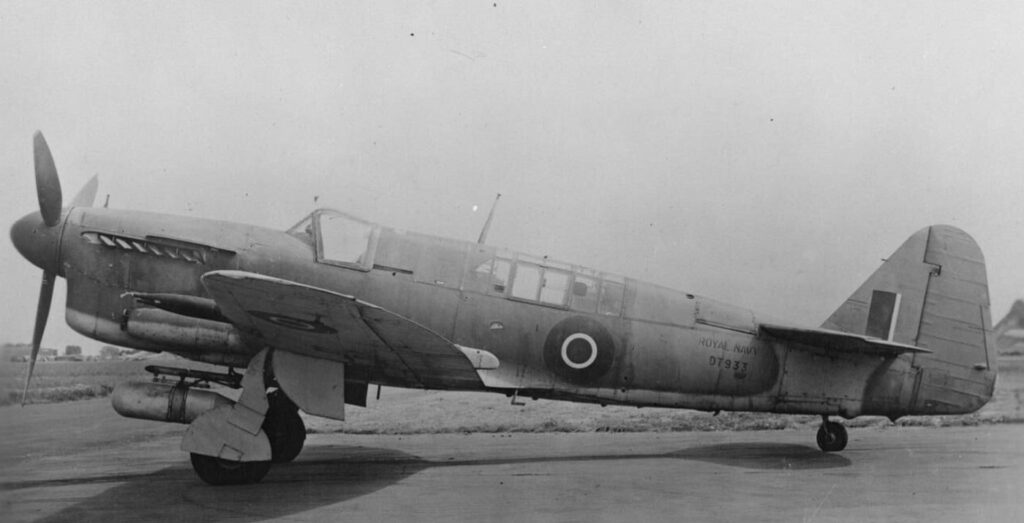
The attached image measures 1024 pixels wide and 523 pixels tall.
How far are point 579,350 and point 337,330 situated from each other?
2.63m

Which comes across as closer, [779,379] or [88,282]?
[88,282]

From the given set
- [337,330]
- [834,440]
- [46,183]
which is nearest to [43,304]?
[46,183]

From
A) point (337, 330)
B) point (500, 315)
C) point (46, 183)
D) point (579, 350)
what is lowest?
point (337, 330)

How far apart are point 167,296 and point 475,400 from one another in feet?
25.8

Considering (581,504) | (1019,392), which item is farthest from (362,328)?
(1019,392)

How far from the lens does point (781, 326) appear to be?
7828mm

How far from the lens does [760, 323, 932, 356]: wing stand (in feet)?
25.0

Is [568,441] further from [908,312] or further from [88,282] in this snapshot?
[88,282]

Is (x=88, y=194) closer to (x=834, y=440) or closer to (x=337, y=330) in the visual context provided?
(x=337, y=330)

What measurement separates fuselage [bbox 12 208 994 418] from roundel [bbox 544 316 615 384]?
1 centimetres

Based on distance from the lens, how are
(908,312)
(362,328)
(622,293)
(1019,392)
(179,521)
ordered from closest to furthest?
1. (179,521)
2. (362,328)
3. (622,293)
4. (908,312)
5. (1019,392)

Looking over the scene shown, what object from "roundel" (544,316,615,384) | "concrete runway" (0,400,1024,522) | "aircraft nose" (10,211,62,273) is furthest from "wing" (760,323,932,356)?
"aircraft nose" (10,211,62,273)

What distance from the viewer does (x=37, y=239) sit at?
21.9 feet

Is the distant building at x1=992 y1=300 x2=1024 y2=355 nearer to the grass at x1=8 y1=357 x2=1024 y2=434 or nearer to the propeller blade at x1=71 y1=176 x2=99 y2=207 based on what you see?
the grass at x1=8 y1=357 x2=1024 y2=434
